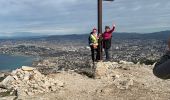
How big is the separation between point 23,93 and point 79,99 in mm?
1822

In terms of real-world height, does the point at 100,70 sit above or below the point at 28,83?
above

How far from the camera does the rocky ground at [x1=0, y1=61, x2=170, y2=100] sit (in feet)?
34.0

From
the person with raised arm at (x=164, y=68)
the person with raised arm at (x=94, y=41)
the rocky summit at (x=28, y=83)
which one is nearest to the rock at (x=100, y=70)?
the person with raised arm at (x=94, y=41)

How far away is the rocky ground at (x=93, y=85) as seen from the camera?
10.4 metres

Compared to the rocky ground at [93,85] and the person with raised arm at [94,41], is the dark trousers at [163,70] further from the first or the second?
the person with raised arm at [94,41]

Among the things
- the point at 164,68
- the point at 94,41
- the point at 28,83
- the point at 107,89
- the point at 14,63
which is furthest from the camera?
the point at 14,63

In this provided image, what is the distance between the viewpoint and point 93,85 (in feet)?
38.2

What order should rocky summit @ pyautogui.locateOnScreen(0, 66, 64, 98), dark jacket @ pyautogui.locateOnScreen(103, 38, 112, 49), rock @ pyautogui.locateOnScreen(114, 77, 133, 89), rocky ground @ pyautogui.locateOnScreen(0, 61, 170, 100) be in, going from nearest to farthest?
rocky ground @ pyautogui.locateOnScreen(0, 61, 170, 100) → rock @ pyautogui.locateOnScreen(114, 77, 133, 89) → rocky summit @ pyautogui.locateOnScreen(0, 66, 64, 98) → dark jacket @ pyautogui.locateOnScreen(103, 38, 112, 49)

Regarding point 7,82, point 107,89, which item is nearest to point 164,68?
point 107,89

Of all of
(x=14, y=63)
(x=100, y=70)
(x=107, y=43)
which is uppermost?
(x=107, y=43)

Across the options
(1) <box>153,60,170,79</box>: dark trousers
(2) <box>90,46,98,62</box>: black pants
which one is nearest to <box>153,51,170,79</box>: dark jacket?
(1) <box>153,60,170,79</box>: dark trousers

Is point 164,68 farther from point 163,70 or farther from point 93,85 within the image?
point 93,85

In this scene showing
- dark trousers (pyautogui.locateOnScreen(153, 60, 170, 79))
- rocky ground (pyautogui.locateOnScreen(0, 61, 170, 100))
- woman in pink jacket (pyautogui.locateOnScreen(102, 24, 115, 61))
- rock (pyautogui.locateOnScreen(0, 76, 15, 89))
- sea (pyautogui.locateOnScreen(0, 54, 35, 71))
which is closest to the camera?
dark trousers (pyautogui.locateOnScreen(153, 60, 170, 79))

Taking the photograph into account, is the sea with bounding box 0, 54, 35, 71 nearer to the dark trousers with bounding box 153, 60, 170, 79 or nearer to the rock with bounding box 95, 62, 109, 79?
the rock with bounding box 95, 62, 109, 79
